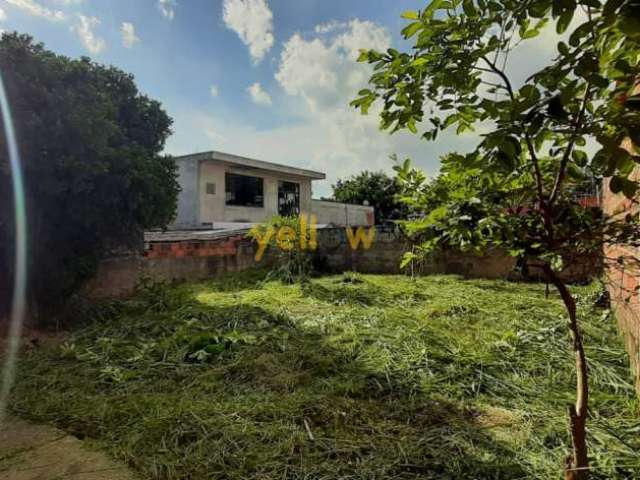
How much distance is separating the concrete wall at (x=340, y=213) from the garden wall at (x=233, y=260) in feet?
24.7

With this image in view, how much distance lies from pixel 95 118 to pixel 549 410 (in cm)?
515

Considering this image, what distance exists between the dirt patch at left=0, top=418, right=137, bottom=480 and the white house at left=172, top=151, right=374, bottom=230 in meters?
10.1

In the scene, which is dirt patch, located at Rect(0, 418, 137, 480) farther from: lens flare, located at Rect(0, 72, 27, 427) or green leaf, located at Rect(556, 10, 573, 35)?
green leaf, located at Rect(556, 10, 573, 35)

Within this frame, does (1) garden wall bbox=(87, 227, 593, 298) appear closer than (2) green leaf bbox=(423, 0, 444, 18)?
No

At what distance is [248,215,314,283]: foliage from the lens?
8.32 m

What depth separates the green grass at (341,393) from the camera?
188cm

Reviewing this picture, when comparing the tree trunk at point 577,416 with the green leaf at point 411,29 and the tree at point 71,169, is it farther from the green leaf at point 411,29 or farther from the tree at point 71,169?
the tree at point 71,169

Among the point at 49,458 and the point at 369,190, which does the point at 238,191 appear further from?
the point at 49,458

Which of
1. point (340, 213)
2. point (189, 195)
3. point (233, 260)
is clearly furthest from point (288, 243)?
point (340, 213)

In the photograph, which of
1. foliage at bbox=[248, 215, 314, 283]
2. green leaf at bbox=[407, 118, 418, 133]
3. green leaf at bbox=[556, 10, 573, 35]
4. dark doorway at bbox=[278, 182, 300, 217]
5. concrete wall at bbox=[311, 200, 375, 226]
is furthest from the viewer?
concrete wall at bbox=[311, 200, 375, 226]

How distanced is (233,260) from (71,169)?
502cm

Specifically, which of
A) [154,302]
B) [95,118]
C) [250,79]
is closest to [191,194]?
[250,79]

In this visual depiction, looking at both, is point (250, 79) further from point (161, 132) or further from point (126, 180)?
point (126, 180)

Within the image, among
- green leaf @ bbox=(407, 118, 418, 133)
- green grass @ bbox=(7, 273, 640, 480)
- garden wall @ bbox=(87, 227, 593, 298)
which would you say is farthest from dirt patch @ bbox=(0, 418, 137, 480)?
garden wall @ bbox=(87, 227, 593, 298)
